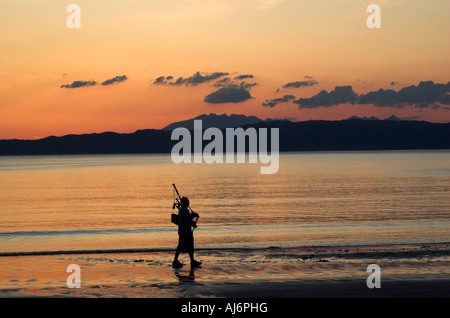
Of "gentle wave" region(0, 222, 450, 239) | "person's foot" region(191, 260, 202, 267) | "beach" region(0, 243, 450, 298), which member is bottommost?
"gentle wave" region(0, 222, 450, 239)

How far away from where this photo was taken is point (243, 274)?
51.4ft

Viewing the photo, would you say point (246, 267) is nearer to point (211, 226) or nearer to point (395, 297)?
point (395, 297)

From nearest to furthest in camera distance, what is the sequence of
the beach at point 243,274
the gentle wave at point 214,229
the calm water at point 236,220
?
1. the beach at point 243,274
2. the calm water at point 236,220
3. the gentle wave at point 214,229

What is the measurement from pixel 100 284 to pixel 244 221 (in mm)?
19853

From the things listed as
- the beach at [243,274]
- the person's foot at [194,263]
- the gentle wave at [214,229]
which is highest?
the person's foot at [194,263]

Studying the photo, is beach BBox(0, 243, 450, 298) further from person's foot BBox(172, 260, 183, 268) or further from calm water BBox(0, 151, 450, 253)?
calm water BBox(0, 151, 450, 253)

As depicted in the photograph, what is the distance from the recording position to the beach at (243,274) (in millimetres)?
13141

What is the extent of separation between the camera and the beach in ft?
43.1

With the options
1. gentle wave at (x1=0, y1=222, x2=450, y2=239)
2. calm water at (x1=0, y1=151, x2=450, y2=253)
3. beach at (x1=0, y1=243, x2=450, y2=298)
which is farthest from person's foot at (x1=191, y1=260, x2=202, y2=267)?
gentle wave at (x1=0, y1=222, x2=450, y2=239)

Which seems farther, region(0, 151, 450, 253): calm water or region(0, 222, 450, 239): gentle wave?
region(0, 222, 450, 239): gentle wave

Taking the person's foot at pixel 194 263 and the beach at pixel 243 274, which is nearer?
the beach at pixel 243 274

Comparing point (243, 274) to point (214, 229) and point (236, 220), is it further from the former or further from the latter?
point (236, 220)

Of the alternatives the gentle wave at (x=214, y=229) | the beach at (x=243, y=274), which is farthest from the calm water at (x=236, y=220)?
the beach at (x=243, y=274)

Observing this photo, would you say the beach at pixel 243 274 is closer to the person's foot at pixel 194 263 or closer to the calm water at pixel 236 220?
the person's foot at pixel 194 263
